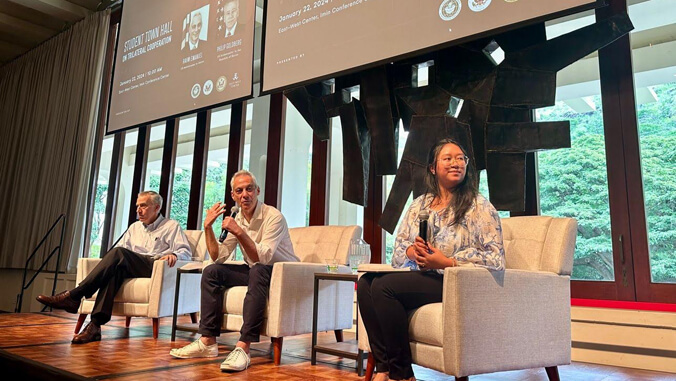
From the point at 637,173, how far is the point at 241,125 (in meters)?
3.33

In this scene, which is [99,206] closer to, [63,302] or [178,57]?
[178,57]

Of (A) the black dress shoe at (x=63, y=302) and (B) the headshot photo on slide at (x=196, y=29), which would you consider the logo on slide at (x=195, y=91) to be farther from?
(A) the black dress shoe at (x=63, y=302)

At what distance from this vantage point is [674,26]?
9.45ft

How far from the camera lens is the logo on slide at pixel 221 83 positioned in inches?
172

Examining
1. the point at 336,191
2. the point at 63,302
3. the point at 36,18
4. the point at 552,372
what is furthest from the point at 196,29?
the point at 552,372

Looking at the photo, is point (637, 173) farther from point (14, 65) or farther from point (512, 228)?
point (14, 65)

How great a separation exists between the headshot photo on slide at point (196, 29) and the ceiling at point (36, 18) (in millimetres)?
2058

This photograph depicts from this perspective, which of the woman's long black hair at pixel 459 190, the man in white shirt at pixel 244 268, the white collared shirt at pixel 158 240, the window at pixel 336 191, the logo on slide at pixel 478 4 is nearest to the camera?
the woman's long black hair at pixel 459 190

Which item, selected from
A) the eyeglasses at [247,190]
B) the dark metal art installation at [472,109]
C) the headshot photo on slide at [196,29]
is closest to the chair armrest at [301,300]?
the eyeglasses at [247,190]

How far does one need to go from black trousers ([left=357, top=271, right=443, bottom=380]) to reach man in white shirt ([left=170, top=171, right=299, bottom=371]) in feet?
2.20

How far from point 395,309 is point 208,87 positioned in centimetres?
322

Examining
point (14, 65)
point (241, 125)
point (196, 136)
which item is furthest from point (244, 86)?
point (14, 65)

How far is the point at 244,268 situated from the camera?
278cm

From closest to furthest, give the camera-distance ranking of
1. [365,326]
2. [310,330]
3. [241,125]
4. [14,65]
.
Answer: [365,326], [310,330], [241,125], [14,65]
